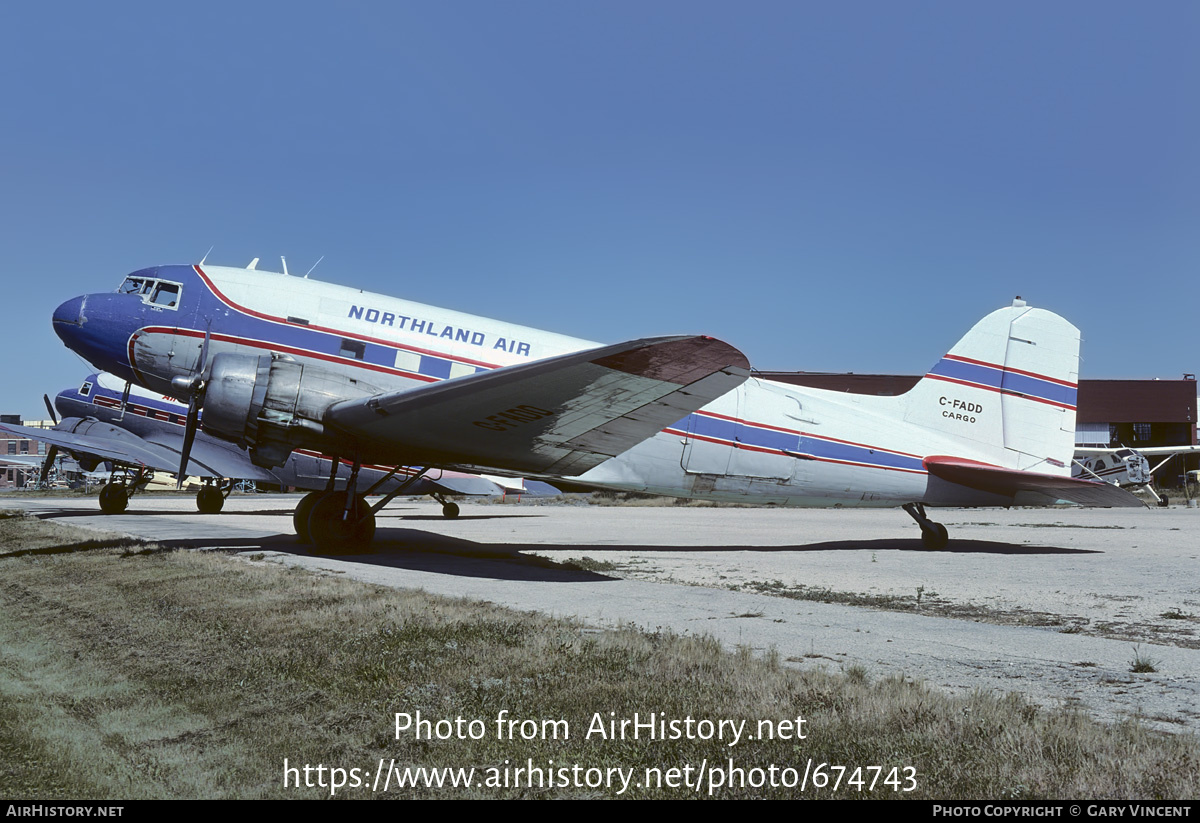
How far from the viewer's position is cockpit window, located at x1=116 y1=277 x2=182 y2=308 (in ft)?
47.4

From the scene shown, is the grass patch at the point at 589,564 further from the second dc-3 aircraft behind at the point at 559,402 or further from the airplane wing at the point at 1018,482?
the airplane wing at the point at 1018,482

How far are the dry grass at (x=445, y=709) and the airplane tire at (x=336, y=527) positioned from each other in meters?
6.22

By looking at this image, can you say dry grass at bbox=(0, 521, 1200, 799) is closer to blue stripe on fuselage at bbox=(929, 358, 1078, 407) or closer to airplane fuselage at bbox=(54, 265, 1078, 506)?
airplane fuselage at bbox=(54, 265, 1078, 506)

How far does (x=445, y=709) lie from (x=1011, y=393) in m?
15.5

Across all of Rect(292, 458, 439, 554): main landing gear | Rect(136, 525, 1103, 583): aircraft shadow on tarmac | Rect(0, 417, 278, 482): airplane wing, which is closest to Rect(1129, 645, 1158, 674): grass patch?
Rect(136, 525, 1103, 583): aircraft shadow on tarmac

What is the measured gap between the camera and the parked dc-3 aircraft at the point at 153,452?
25.0m

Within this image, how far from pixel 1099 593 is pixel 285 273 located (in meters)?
14.3

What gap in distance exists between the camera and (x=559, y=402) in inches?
437

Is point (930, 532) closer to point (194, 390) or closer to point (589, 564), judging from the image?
point (589, 564)

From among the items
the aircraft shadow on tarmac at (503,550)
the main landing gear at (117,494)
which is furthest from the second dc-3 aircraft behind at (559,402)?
the main landing gear at (117,494)

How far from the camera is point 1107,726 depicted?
4.37 metres

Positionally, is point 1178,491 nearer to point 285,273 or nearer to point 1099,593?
point 1099,593
